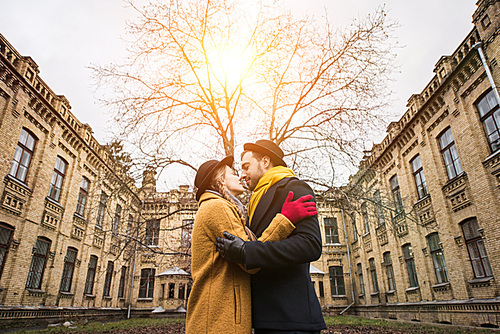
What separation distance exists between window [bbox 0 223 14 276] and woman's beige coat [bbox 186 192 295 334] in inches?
489

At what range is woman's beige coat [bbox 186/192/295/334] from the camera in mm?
1832

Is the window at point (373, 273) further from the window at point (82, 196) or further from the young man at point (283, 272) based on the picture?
the young man at point (283, 272)

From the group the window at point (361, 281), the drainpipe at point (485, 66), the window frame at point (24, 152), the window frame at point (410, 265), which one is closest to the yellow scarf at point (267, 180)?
the drainpipe at point (485, 66)

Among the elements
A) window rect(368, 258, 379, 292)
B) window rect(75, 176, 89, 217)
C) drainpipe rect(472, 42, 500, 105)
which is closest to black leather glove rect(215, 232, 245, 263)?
drainpipe rect(472, 42, 500, 105)

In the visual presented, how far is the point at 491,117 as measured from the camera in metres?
10.4

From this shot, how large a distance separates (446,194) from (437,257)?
3063mm

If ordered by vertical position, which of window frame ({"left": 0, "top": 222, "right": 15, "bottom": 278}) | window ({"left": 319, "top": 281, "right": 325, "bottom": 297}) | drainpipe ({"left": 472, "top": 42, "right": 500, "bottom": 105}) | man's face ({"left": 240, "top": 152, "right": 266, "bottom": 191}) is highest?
drainpipe ({"left": 472, "top": 42, "right": 500, "bottom": 105})

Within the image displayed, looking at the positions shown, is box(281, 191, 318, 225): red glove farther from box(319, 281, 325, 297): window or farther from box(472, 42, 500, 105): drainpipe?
box(319, 281, 325, 297): window

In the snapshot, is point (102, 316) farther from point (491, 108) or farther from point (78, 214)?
point (491, 108)

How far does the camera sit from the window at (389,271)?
58.0 ft

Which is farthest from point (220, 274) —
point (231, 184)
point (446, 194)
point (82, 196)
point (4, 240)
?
point (82, 196)

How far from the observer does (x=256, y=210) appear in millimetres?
2363

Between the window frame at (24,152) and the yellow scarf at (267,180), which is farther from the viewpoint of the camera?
the window frame at (24,152)

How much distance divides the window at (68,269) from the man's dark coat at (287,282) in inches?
638
